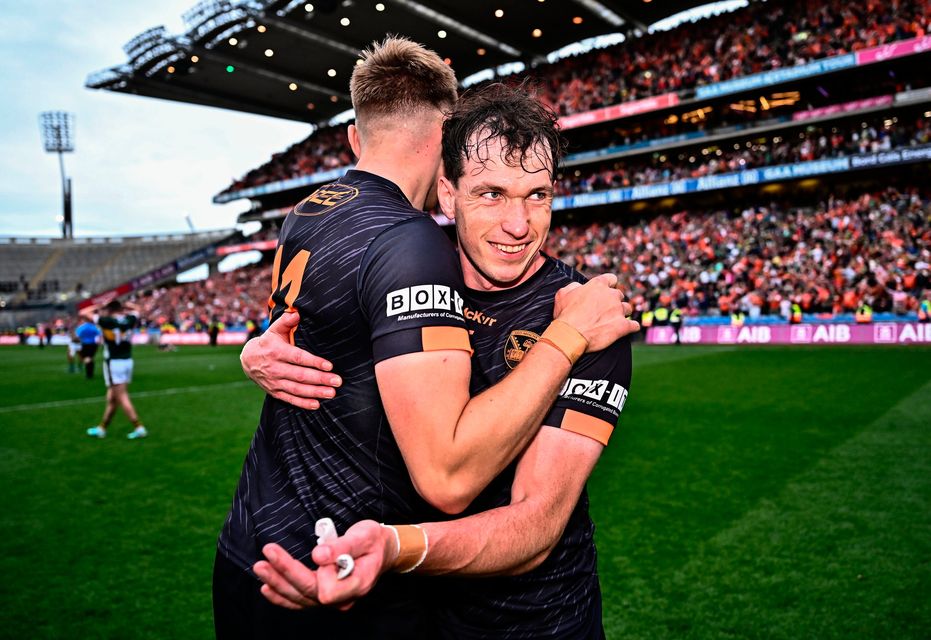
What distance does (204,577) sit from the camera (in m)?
5.23

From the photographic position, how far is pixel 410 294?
5.35 ft

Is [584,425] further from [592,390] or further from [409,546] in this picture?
[409,546]

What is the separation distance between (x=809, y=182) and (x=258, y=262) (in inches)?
1776

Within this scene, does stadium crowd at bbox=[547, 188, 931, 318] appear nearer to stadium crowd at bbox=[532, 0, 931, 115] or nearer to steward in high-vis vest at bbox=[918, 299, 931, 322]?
steward in high-vis vest at bbox=[918, 299, 931, 322]

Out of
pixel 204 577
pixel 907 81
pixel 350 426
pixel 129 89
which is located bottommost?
pixel 204 577

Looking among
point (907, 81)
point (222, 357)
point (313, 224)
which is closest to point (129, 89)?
point (222, 357)

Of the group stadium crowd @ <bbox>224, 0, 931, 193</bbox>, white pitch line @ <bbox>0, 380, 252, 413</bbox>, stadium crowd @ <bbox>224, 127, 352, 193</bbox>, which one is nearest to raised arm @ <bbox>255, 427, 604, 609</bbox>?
white pitch line @ <bbox>0, 380, 252, 413</bbox>

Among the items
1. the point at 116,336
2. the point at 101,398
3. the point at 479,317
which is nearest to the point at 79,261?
the point at 101,398

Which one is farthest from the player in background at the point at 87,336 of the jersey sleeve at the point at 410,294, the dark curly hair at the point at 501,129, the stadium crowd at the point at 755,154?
the jersey sleeve at the point at 410,294

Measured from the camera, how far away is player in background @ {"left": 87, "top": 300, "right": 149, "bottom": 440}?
35.1 ft

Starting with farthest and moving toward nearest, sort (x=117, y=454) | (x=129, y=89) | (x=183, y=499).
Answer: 1. (x=129, y=89)
2. (x=117, y=454)
3. (x=183, y=499)

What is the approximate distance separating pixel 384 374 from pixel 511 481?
62 cm

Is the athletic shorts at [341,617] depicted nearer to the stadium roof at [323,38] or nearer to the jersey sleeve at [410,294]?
the jersey sleeve at [410,294]

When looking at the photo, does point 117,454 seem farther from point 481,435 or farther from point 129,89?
point 129,89
